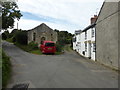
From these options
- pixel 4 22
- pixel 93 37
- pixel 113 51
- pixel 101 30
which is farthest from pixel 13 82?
pixel 4 22

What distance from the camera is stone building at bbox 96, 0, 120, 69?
12.2 m

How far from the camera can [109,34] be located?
1393 cm

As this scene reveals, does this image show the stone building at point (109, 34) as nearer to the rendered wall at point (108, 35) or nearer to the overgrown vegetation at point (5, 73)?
the rendered wall at point (108, 35)

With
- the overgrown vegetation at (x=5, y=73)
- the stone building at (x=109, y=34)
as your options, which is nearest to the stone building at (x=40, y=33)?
the stone building at (x=109, y=34)

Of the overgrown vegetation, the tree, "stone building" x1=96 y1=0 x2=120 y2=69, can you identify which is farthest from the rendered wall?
the tree

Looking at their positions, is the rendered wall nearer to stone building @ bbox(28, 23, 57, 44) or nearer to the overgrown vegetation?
the overgrown vegetation

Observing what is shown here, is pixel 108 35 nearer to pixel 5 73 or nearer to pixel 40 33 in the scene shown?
pixel 5 73

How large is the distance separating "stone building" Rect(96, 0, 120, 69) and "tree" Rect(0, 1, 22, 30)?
21083 millimetres

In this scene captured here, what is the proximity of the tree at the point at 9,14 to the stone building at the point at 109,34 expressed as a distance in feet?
69.2

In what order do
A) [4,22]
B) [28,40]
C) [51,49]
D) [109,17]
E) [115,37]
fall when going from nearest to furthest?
[115,37]
[109,17]
[51,49]
[4,22]
[28,40]

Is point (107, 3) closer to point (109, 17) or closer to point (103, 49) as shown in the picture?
point (109, 17)

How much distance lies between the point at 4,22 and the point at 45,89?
26.3 metres

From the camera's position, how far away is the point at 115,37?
488 inches

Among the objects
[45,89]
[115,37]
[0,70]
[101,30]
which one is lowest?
[45,89]
